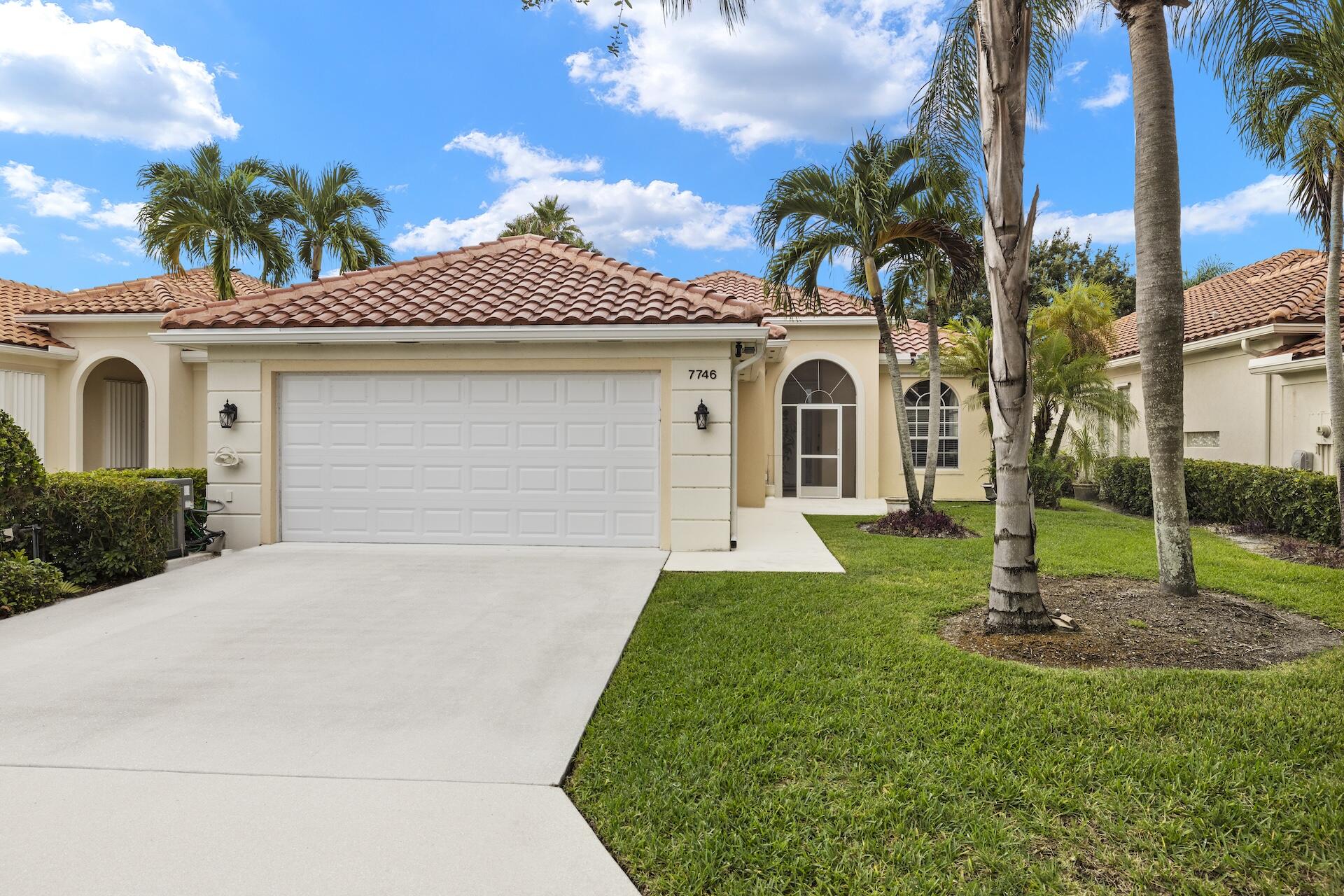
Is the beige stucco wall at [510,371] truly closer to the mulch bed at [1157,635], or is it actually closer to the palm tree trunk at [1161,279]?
the mulch bed at [1157,635]

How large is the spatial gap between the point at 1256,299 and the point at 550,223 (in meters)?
21.9

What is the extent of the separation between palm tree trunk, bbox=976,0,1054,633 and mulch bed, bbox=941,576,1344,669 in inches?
12.4

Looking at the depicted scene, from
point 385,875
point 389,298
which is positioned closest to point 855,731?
point 385,875

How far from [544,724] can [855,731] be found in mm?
1759

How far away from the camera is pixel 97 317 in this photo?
14164 mm

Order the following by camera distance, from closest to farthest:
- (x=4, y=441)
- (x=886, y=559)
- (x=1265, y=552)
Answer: (x=4, y=441) < (x=886, y=559) < (x=1265, y=552)

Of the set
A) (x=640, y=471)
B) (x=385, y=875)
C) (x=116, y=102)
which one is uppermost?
(x=116, y=102)

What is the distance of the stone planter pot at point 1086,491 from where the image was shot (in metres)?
18.7

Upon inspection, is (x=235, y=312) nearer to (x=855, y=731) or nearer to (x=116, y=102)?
(x=116, y=102)

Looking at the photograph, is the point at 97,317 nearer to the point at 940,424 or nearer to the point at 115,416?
the point at 115,416

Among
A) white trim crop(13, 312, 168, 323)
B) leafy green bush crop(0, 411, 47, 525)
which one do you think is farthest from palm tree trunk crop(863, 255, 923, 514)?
white trim crop(13, 312, 168, 323)

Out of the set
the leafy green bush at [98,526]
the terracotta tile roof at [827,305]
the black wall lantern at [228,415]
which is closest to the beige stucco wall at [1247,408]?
the terracotta tile roof at [827,305]

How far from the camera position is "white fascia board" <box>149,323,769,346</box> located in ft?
30.2

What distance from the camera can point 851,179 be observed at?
36.8 ft
